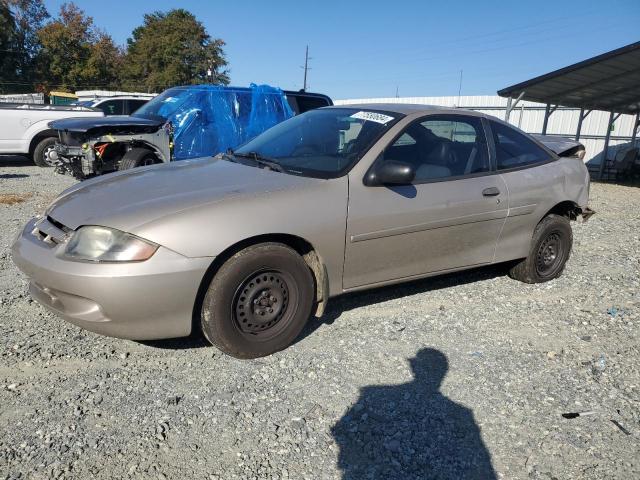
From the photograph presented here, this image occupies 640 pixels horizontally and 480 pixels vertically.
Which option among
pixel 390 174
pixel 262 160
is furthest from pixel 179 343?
pixel 390 174

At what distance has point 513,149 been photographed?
4.38 meters

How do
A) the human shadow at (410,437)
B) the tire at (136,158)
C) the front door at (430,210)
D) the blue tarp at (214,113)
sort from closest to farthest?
the human shadow at (410,437) → the front door at (430,210) → the tire at (136,158) → the blue tarp at (214,113)

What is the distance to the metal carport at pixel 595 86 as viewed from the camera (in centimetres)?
1240

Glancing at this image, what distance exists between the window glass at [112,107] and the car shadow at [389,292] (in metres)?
11.8

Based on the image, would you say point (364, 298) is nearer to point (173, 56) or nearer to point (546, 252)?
point (546, 252)

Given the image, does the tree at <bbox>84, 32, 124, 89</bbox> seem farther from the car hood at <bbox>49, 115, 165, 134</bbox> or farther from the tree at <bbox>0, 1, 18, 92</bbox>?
the car hood at <bbox>49, 115, 165, 134</bbox>

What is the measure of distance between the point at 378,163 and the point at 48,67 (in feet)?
168

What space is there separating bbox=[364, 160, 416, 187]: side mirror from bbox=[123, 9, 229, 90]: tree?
5027 centimetres

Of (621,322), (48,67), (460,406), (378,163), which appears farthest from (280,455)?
(48,67)

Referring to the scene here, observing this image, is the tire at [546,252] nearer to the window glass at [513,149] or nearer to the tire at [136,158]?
the window glass at [513,149]

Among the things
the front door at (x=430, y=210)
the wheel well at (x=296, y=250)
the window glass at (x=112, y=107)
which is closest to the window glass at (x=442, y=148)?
the front door at (x=430, y=210)

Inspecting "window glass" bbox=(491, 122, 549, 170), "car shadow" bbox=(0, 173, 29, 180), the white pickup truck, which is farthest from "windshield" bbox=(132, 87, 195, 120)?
"window glass" bbox=(491, 122, 549, 170)

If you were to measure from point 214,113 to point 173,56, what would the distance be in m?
45.3

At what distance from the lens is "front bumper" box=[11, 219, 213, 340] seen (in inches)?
104
